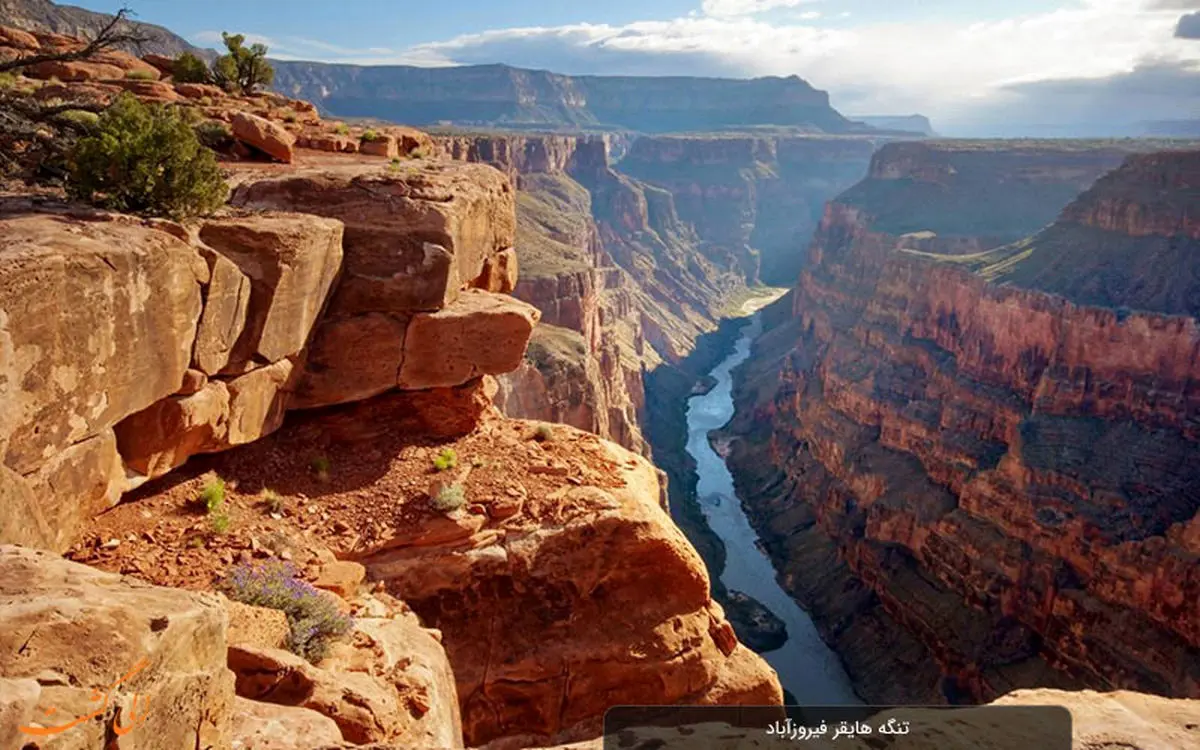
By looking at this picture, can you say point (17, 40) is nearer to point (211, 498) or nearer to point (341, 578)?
point (211, 498)

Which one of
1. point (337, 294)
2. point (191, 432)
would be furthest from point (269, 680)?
point (337, 294)

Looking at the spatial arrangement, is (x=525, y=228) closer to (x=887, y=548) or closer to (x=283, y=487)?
(x=887, y=548)

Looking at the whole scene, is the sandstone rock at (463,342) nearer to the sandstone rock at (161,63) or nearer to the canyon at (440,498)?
the canyon at (440,498)

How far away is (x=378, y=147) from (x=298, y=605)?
1290cm

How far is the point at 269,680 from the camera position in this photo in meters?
8.28

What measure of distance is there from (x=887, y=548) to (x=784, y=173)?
457 feet

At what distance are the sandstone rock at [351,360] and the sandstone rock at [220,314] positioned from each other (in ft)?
6.47

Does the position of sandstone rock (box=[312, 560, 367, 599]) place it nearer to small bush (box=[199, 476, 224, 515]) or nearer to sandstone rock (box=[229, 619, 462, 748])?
sandstone rock (box=[229, 619, 462, 748])

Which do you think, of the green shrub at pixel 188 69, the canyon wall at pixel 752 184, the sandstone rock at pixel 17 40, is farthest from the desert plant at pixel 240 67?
the canyon wall at pixel 752 184

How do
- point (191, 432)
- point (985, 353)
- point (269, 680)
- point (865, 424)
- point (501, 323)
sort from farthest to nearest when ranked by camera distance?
point (865, 424), point (985, 353), point (501, 323), point (191, 432), point (269, 680)

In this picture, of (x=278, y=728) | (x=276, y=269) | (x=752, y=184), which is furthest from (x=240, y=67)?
(x=752, y=184)

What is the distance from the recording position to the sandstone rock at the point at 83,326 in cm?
812

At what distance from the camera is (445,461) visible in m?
14.1

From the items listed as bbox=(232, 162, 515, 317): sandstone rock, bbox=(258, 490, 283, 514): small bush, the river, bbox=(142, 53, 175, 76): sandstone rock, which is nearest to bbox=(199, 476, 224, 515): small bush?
bbox=(258, 490, 283, 514): small bush
